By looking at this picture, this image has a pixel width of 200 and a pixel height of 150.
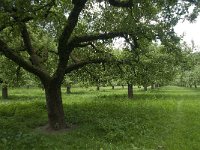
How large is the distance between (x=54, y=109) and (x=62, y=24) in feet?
16.1

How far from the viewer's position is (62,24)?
19656 mm

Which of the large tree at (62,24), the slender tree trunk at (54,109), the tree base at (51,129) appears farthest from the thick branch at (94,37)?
the tree base at (51,129)

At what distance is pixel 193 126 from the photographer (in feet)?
64.8

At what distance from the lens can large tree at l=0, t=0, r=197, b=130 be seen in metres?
14.4

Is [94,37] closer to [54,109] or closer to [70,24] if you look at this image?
[70,24]

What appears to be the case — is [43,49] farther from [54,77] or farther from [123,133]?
[123,133]

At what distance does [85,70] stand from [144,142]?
10.7 meters

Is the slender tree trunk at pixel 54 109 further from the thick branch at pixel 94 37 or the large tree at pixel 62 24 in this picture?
the thick branch at pixel 94 37

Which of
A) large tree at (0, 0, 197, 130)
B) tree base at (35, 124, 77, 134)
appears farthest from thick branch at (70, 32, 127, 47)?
tree base at (35, 124, 77, 134)

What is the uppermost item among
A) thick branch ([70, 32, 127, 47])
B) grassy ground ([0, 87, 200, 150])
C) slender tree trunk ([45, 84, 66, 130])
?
thick branch ([70, 32, 127, 47])

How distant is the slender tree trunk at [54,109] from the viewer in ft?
62.2

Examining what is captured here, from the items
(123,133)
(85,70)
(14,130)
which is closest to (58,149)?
(123,133)

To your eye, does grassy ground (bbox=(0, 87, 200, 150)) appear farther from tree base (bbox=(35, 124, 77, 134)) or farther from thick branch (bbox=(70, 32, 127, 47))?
thick branch (bbox=(70, 32, 127, 47))

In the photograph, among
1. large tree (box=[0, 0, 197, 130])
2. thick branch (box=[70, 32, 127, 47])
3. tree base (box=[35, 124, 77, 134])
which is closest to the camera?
large tree (box=[0, 0, 197, 130])
